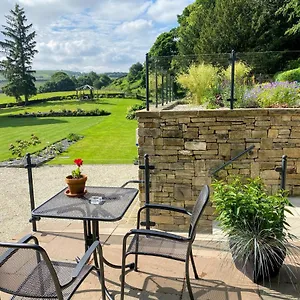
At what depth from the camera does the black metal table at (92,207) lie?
2.21 m

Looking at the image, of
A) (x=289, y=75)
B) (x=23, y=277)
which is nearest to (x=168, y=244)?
(x=23, y=277)

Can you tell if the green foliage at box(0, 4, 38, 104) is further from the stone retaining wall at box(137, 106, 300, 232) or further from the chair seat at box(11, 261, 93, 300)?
the chair seat at box(11, 261, 93, 300)

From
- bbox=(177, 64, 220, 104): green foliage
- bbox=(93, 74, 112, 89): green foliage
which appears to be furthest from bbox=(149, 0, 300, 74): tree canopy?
bbox=(93, 74, 112, 89): green foliage

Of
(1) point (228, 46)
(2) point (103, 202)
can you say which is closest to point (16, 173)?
(2) point (103, 202)

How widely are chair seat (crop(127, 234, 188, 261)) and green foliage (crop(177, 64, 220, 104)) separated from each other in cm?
359

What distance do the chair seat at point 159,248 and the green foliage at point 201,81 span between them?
3.59m

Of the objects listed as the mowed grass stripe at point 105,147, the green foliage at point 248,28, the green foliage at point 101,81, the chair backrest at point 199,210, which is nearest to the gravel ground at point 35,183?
the mowed grass stripe at point 105,147

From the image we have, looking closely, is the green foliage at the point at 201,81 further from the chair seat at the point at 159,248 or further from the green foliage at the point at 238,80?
the chair seat at the point at 159,248

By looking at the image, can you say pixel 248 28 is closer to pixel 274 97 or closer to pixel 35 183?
pixel 274 97

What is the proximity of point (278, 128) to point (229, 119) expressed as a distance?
2.38ft

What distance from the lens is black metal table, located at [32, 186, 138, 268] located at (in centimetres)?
221

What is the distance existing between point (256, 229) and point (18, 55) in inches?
1504

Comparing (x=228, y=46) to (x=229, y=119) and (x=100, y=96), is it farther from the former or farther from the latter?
(x=100, y=96)

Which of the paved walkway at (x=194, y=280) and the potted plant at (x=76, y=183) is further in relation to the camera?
the potted plant at (x=76, y=183)
